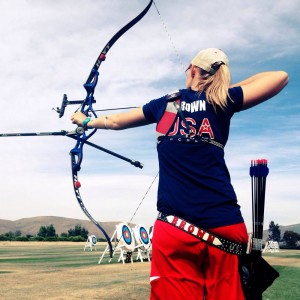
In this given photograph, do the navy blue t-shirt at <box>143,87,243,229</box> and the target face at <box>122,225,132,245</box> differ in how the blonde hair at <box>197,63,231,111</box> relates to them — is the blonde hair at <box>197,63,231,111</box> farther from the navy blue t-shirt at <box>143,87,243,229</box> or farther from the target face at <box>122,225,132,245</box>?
the target face at <box>122,225,132,245</box>

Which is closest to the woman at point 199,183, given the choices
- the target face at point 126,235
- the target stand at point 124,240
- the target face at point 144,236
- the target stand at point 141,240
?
the target stand at point 124,240

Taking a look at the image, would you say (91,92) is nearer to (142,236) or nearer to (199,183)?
(199,183)

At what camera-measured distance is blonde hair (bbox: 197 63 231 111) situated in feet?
6.26

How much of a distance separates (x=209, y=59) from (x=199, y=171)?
517 millimetres

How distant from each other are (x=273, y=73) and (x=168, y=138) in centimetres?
54

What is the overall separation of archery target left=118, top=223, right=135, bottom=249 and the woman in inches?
509

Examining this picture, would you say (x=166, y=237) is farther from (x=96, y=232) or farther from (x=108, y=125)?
(x=96, y=232)

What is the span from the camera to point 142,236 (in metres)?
16.7

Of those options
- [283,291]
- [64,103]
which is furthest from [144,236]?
[64,103]

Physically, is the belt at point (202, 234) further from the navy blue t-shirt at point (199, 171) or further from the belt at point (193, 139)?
the belt at point (193, 139)

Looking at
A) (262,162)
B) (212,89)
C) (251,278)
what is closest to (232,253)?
(251,278)

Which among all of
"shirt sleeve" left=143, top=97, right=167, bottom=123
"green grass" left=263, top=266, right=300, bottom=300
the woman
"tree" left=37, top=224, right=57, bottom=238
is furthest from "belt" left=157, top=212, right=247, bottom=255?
"tree" left=37, top=224, right=57, bottom=238

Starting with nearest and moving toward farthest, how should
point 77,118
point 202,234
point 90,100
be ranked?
point 202,234, point 77,118, point 90,100

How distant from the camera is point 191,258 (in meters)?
1.79
